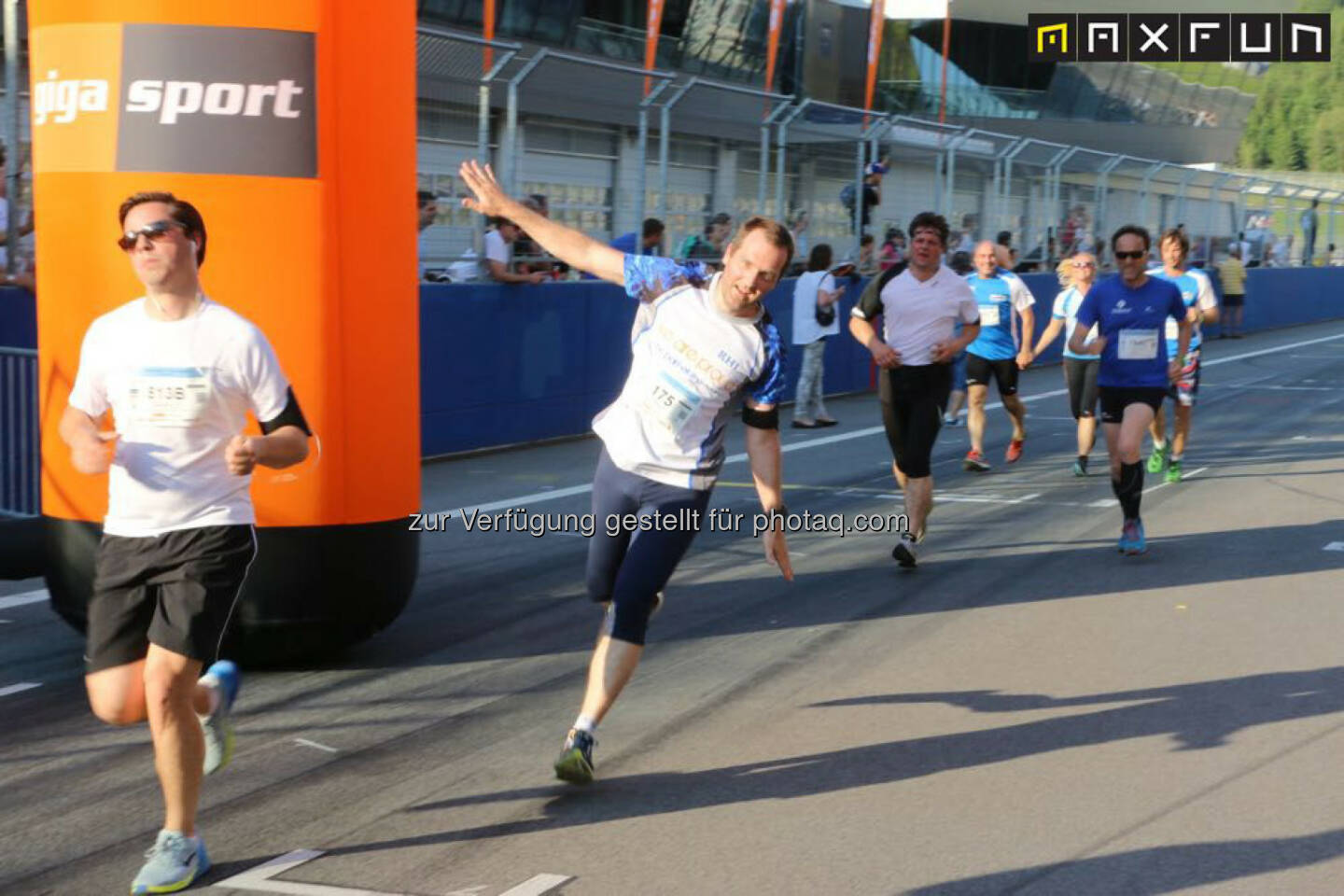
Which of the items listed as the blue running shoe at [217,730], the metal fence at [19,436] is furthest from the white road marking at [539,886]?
the metal fence at [19,436]

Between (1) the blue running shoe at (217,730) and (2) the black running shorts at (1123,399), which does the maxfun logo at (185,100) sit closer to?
(1) the blue running shoe at (217,730)

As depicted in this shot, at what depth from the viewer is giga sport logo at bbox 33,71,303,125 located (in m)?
6.27

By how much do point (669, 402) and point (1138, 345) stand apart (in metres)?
5.38

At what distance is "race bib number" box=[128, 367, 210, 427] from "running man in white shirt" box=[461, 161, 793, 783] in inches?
58.4

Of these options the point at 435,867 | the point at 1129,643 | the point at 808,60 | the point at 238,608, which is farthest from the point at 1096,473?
the point at 808,60

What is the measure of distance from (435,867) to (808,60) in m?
31.1

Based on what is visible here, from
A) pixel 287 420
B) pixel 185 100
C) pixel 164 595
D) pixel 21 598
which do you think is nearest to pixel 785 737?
pixel 287 420

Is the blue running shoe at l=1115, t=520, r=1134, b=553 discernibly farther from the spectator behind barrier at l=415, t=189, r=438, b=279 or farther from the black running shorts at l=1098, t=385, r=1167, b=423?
the spectator behind barrier at l=415, t=189, r=438, b=279

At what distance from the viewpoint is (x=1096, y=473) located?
44.6ft

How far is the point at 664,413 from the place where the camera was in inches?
218

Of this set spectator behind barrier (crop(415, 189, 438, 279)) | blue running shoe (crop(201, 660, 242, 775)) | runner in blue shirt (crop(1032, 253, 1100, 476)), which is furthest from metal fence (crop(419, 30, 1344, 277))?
blue running shoe (crop(201, 660, 242, 775))

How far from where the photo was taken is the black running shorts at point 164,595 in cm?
443

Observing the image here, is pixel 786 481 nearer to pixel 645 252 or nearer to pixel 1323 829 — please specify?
pixel 645 252

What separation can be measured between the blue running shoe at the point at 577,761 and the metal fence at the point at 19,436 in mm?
4364
